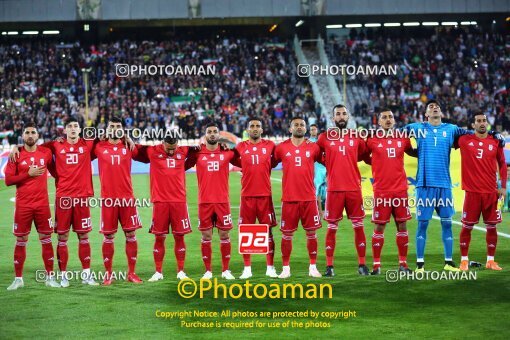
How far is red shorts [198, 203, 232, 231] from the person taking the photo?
1154 cm

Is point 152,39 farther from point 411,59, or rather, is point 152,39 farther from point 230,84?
point 411,59

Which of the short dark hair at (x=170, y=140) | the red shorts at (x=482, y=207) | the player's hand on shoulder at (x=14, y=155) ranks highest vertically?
the short dark hair at (x=170, y=140)

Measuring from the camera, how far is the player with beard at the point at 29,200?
37.0 ft

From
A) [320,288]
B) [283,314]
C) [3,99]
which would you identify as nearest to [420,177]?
[320,288]

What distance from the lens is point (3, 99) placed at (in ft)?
133

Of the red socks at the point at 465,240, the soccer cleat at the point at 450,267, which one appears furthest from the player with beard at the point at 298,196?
the red socks at the point at 465,240

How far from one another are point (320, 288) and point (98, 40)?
3893 cm

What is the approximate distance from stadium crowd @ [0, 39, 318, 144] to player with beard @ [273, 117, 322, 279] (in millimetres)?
25713

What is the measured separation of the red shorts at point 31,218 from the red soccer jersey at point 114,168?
790mm

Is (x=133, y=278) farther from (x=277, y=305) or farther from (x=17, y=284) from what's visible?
(x=277, y=305)

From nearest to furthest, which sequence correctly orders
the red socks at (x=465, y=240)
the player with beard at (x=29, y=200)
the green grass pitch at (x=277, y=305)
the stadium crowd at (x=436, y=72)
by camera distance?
1. the green grass pitch at (x=277, y=305)
2. the player with beard at (x=29, y=200)
3. the red socks at (x=465, y=240)
4. the stadium crowd at (x=436, y=72)

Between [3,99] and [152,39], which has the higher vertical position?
[152,39]

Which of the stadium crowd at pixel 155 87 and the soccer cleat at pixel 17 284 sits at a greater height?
the stadium crowd at pixel 155 87

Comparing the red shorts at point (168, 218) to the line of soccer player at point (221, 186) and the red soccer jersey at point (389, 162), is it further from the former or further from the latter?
the red soccer jersey at point (389, 162)
